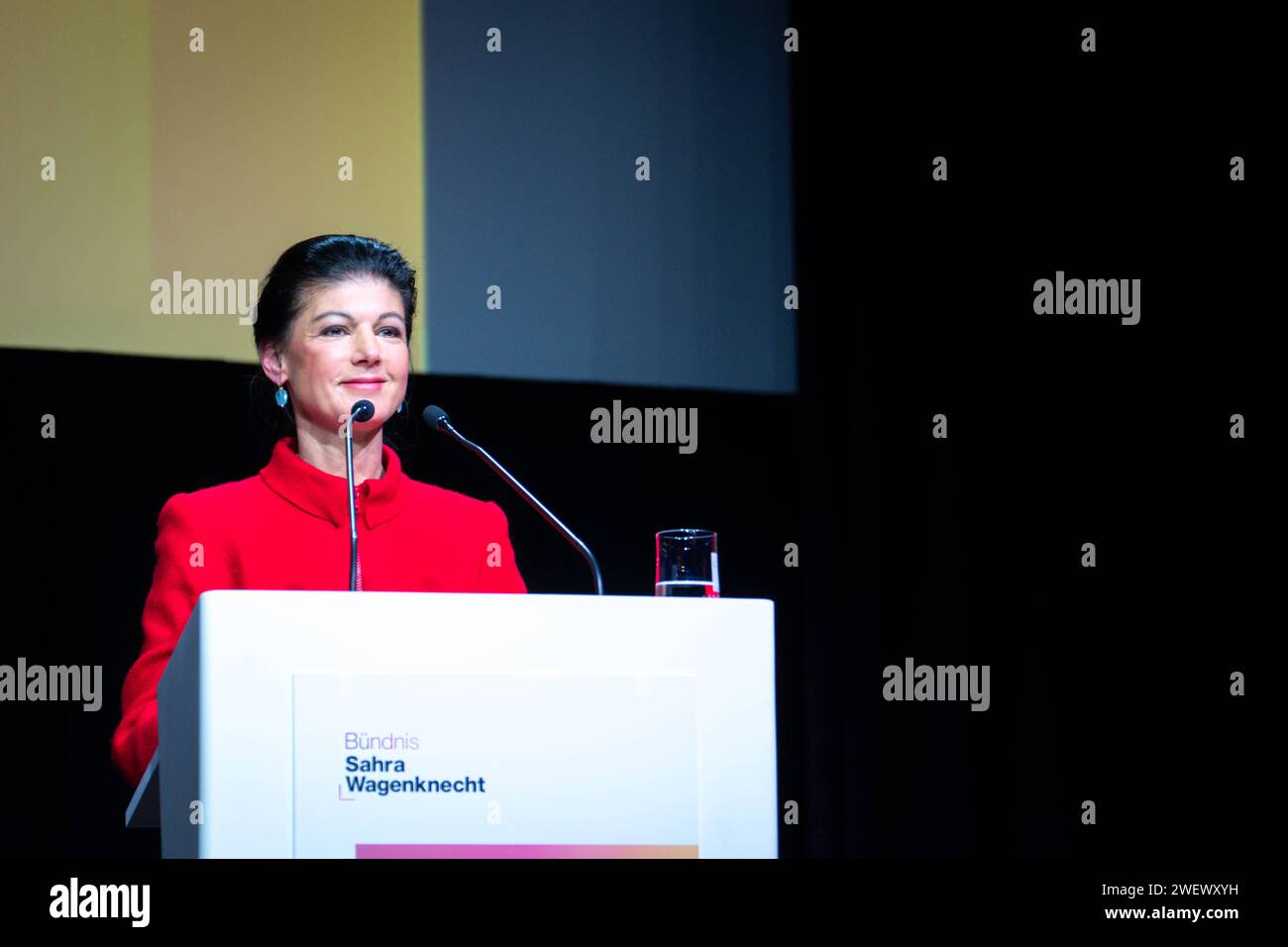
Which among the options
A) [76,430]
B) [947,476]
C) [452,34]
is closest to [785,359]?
[947,476]

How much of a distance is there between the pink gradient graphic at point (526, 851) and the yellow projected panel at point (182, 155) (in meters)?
2.12

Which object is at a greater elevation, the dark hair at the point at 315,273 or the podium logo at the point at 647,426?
the dark hair at the point at 315,273

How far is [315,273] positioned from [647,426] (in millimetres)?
1058

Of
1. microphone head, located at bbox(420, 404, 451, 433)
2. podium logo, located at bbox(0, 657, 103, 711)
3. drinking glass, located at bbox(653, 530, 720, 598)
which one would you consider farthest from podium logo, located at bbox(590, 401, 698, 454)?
drinking glass, located at bbox(653, 530, 720, 598)

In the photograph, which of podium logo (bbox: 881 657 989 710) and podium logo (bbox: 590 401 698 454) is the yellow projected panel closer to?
podium logo (bbox: 590 401 698 454)

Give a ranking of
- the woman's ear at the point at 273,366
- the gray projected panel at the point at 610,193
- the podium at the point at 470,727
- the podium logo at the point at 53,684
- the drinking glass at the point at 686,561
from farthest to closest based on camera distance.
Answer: the gray projected panel at the point at 610,193, the podium logo at the point at 53,684, the woman's ear at the point at 273,366, the drinking glass at the point at 686,561, the podium at the point at 470,727

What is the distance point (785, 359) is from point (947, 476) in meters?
0.48

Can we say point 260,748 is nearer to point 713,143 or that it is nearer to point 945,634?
point 945,634

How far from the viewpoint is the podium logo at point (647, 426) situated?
12.6ft

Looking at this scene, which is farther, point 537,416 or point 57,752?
point 537,416

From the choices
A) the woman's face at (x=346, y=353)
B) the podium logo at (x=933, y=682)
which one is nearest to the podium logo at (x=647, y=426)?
the podium logo at (x=933, y=682)

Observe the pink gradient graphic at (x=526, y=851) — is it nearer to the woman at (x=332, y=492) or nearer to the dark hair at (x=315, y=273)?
the woman at (x=332, y=492)

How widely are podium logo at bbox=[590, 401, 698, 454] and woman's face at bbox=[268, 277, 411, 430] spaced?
2.91 feet
